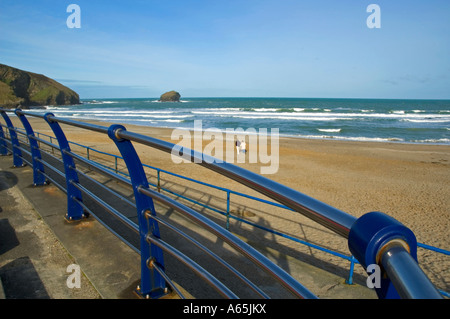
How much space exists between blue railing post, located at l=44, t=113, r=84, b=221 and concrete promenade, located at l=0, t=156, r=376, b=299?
0.12m

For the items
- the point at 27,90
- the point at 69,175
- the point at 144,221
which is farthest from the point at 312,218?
the point at 27,90

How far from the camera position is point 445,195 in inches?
447

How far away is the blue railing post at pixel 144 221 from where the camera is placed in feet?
6.10

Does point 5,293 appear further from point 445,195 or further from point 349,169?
point 349,169

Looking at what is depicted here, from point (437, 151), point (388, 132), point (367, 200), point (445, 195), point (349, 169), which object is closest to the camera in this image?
point (367, 200)

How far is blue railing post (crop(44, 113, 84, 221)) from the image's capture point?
120 inches

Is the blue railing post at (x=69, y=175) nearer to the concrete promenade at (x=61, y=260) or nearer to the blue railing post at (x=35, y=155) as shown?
the concrete promenade at (x=61, y=260)

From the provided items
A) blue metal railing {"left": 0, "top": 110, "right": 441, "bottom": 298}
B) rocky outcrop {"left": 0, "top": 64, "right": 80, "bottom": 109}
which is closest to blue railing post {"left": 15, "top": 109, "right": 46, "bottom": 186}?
blue metal railing {"left": 0, "top": 110, "right": 441, "bottom": 298}

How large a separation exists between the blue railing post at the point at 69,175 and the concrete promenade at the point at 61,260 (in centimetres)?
12

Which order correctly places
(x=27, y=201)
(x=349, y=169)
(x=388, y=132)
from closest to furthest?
(x=27, y=201) → (x=349, y=169) → (x=388, y=132)

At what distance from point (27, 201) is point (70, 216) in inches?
45.6

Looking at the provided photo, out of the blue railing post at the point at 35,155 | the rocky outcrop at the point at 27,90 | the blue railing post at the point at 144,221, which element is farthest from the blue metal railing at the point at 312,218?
the rocky outcrop at the point at 27,90

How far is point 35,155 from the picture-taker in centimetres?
425
